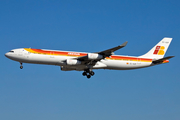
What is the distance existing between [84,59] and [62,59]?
12.6ft

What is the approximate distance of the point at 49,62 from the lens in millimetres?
46781

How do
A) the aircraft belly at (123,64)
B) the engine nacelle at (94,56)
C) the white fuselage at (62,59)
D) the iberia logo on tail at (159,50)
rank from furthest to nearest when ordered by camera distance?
the iberia logo on tail at (159,50), the aircraft belly at (123,64), the engine nacelle at (94,56), the white fuselage at (62,59)

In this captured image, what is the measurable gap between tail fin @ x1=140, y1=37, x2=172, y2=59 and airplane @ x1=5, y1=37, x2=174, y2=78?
296 millimetres

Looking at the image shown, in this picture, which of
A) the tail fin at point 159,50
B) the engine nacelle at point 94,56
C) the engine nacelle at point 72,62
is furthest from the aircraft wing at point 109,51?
the tail fin at point 159,50

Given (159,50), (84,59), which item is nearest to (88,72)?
(84,59)

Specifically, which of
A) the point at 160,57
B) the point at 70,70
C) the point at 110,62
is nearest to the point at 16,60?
the point at 70,70

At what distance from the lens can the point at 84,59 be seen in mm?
48219

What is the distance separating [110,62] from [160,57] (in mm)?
12688

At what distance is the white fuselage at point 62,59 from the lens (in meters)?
46.4

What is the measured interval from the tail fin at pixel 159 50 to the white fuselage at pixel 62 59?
443cm

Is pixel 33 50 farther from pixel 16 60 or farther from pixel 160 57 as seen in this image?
pixel 160 57

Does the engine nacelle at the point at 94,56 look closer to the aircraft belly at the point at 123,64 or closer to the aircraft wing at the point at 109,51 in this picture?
the aircraft wing at the point at 109,51

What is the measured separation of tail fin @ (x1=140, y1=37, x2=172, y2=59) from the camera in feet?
186

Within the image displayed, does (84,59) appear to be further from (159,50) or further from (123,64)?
(159,50)
